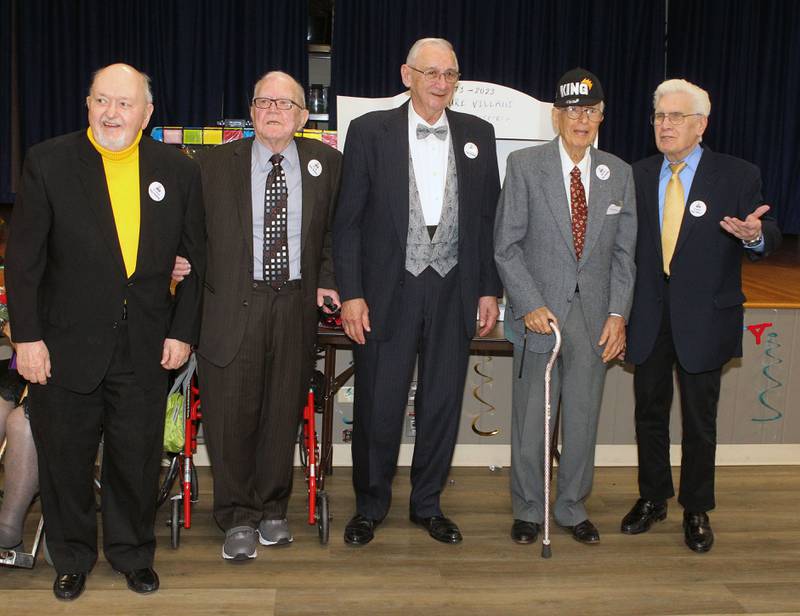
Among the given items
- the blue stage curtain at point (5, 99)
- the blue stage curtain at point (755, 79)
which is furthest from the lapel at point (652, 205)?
the blue stage curtain at point (5, 99)

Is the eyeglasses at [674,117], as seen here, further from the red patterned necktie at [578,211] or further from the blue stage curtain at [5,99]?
the blue stage curtain at [5,99]

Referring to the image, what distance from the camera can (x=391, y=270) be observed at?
9.99ft

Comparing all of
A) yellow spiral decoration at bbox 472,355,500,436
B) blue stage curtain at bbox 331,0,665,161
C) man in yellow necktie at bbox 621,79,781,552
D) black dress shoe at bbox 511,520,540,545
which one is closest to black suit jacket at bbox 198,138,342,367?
black dress shoe at bbox 511,520,540,545

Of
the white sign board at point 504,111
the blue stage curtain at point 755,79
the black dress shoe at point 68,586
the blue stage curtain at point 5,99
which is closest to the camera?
the black dress shoe at point 68,586

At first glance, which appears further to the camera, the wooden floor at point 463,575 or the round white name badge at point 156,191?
the wooden floor at point 463,575

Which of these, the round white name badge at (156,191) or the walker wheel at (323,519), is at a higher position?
the round white name badge at (156,191)

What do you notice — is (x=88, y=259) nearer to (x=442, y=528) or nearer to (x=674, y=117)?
(x=442, y=528)

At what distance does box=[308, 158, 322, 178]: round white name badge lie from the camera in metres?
3.01

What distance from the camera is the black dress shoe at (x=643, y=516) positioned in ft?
11.2

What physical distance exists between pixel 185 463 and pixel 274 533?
428 mm

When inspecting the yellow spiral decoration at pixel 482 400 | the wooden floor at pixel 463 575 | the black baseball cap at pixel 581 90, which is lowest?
the wooden floor at pixel 463 575

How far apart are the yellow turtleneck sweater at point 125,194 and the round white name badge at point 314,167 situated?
626 millimetres

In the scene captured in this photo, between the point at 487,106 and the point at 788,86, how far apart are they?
16.0 ft

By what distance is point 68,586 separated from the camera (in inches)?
108
